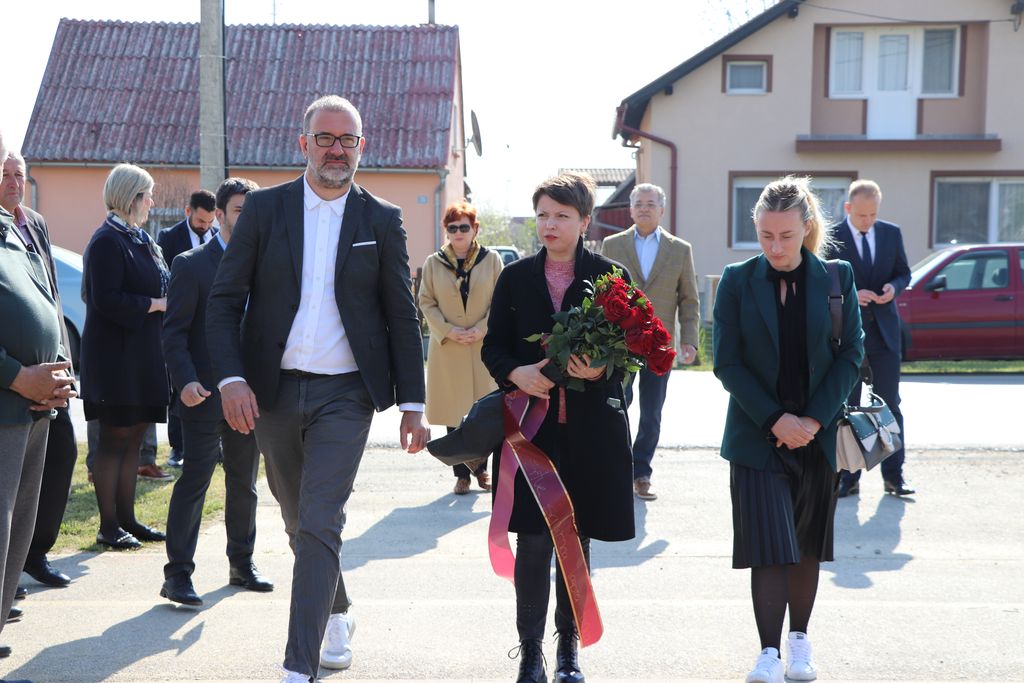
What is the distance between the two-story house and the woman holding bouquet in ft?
67.2

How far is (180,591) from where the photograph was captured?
5238 mm

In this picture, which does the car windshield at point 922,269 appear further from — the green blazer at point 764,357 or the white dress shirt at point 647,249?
the green blazer at point 764,357

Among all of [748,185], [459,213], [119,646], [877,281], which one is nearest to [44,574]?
[119,646]

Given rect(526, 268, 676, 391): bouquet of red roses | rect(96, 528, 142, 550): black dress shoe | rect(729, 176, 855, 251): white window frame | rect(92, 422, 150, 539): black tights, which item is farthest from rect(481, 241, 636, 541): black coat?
rect(729, 176, 855, 251): white window frame

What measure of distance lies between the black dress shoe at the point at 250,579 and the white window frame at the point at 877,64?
21999 millimetres

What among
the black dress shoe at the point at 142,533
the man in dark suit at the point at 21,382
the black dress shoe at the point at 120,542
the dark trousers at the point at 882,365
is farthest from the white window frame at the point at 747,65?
the man in dark suit at the point at 21,382

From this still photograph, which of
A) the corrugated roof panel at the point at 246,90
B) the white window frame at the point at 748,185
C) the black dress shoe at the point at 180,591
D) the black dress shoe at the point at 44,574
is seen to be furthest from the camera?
the corrugated roof panel at the point at 246,90

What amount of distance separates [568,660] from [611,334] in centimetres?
134

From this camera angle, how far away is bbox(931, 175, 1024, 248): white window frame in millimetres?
24469

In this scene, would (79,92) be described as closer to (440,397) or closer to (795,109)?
(795,109)

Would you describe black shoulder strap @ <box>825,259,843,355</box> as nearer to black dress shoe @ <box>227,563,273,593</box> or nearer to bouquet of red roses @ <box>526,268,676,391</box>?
bouquet of red roses @ <box>526,268,676,391</box>

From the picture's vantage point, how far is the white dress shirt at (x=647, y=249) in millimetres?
7887

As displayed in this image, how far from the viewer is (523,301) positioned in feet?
14.5

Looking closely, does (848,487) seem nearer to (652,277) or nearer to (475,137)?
(652,277)
